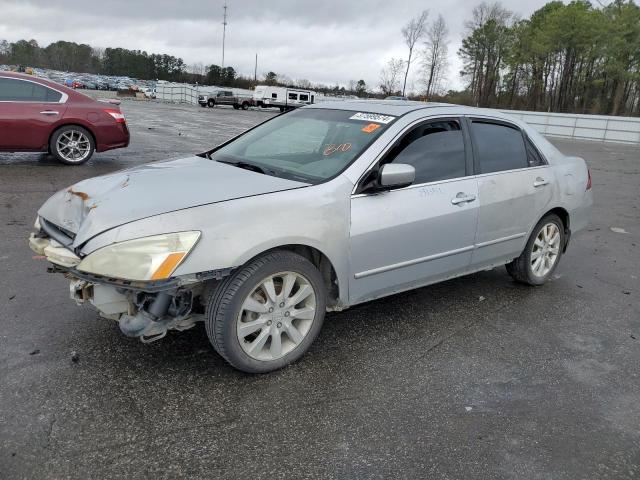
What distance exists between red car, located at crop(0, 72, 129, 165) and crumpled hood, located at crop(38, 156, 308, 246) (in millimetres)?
6320

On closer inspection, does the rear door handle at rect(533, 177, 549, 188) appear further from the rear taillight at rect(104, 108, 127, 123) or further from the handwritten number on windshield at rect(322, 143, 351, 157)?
the rear taillight at rect(104, 108, 127, 123)

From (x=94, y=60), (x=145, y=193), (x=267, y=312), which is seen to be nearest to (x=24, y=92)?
(x=145, y=193)

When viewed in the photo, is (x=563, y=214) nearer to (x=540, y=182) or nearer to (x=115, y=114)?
(x=540, y=182)

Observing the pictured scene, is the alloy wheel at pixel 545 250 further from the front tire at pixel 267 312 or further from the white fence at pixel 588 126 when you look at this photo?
the white fence at pixel 588 126

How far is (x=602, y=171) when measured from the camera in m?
15.4

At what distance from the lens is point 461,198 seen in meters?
4.02

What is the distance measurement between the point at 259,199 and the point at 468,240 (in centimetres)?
Answer: 182

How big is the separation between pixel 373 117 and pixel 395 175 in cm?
74

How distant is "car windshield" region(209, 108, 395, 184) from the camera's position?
3.64m

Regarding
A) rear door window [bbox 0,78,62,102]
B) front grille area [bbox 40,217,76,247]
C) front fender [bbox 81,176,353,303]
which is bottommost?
front grille area [bbox 40,217,76,247]

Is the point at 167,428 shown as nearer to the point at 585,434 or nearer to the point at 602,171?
the point at 585,434

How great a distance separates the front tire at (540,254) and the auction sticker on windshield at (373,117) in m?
1.86


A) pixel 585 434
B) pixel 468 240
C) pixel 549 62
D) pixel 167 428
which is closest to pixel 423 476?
pixel 585 434

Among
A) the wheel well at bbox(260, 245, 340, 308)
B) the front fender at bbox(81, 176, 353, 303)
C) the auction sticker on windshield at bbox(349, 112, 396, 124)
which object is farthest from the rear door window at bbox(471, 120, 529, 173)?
the wheel well at bbox(260, 245, 340, 308)
